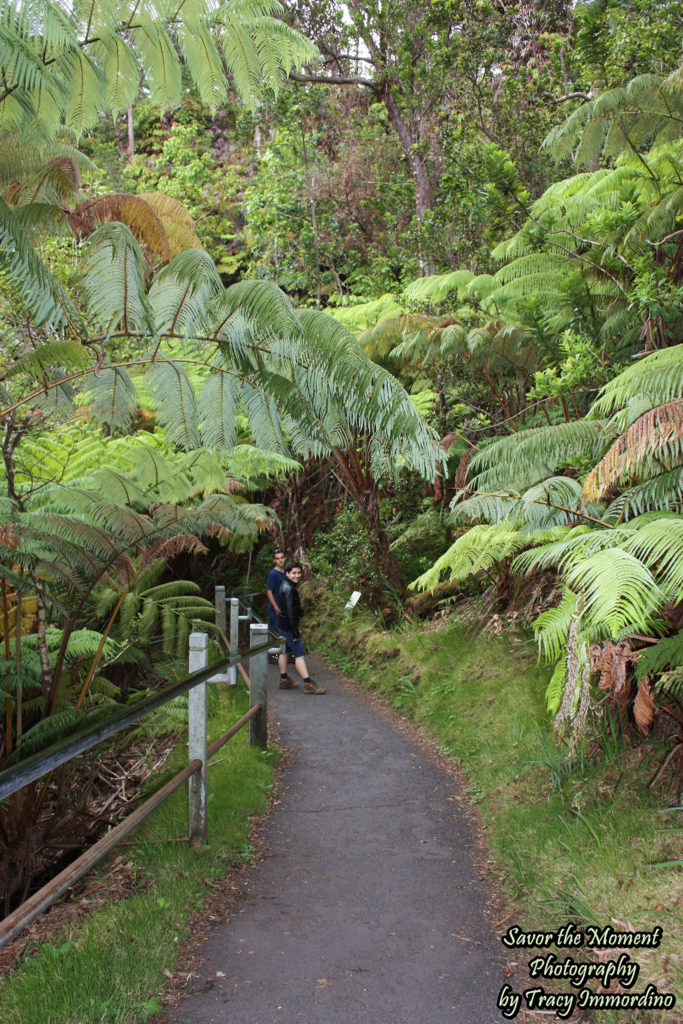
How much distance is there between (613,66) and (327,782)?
26.4ft

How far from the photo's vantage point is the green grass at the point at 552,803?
310 cm

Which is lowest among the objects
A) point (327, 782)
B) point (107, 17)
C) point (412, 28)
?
point (327, 782)

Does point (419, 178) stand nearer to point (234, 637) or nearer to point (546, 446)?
point (234, 637)

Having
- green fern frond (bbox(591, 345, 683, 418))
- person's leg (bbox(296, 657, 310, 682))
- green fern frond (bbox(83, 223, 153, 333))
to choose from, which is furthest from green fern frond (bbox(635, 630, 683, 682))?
person's leg (bbox(296, 657, 310, 682))

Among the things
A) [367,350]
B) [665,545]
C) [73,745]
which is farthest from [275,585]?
[73,745]

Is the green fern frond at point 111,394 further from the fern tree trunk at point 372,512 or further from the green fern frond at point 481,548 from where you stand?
the fern tree trunk at point 372,512

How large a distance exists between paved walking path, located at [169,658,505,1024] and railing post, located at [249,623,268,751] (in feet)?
1.29

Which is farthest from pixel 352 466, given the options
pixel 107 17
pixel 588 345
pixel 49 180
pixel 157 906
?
pixel 157 906

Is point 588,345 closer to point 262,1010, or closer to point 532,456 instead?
point 532,456

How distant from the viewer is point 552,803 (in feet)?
14.0

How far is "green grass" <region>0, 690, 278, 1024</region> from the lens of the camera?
263cm

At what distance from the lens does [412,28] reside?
11.8 meters

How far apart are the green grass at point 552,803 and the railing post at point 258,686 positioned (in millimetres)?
1455

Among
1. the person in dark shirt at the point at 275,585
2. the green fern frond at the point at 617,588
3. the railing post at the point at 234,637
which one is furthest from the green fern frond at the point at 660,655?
the person in dark shirt at the point at 275,585
